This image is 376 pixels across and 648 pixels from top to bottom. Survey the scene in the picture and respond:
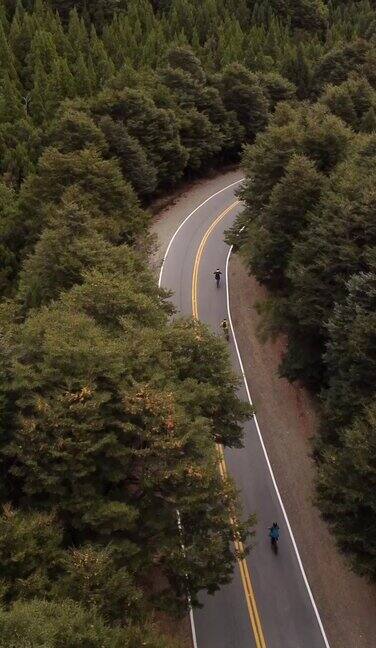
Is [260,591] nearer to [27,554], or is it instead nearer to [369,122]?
[27,554]

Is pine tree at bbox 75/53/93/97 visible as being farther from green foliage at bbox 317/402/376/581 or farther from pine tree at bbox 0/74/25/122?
green foliage at bbox 317/402/376/581

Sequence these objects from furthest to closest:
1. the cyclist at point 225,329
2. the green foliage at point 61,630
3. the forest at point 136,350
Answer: the cyclist at point 225,329, the forest at point 136,350, the green foliage at point 61,630

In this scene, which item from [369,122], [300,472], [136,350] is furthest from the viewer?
[369,122]

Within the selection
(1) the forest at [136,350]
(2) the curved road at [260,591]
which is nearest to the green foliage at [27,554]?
(1) the forest at [136,350]

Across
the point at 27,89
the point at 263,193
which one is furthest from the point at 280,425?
the point at 27,89

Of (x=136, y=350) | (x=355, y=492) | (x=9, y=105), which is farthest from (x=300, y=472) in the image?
(x=9, y=105)

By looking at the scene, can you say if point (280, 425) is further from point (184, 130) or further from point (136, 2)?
point (136, 2)

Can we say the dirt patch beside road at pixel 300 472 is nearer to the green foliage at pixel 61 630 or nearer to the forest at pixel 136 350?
the forest at pixel 136 350
